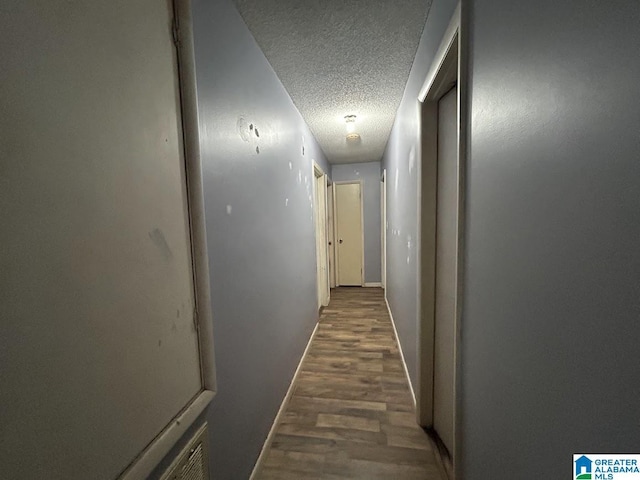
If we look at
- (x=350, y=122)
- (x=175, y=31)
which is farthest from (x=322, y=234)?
(x=175, y=31)

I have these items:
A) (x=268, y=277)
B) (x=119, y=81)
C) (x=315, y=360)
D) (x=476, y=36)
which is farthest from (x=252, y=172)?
(x=315, y=360)

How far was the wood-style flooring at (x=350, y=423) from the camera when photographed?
4.60ft

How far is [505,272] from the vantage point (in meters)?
0.68

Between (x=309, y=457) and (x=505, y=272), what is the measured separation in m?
1.55

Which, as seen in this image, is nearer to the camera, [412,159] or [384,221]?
[412,159]

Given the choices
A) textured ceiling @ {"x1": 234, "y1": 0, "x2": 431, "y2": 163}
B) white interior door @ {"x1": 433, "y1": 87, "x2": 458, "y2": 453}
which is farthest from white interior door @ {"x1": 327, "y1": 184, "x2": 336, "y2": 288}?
white interior door @ {"x1": 433, "y1": 87, "x2": 458, "y2": 453}

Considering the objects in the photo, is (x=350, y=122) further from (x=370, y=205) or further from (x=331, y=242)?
(x=331, y=242)

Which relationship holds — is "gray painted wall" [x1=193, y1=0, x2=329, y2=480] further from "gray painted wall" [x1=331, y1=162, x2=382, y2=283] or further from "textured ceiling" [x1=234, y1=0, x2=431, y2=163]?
"gray painted wall" [x1=331, y1=162, x2=382, y2=283]

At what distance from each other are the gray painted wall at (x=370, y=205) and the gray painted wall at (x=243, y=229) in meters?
2.97

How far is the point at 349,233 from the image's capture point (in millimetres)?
5090

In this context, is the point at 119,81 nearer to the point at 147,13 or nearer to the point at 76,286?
the point at 147,13

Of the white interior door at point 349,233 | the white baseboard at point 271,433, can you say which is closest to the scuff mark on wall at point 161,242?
the white baseboard at point 271,433

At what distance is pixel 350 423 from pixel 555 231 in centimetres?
177

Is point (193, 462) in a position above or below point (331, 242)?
below
